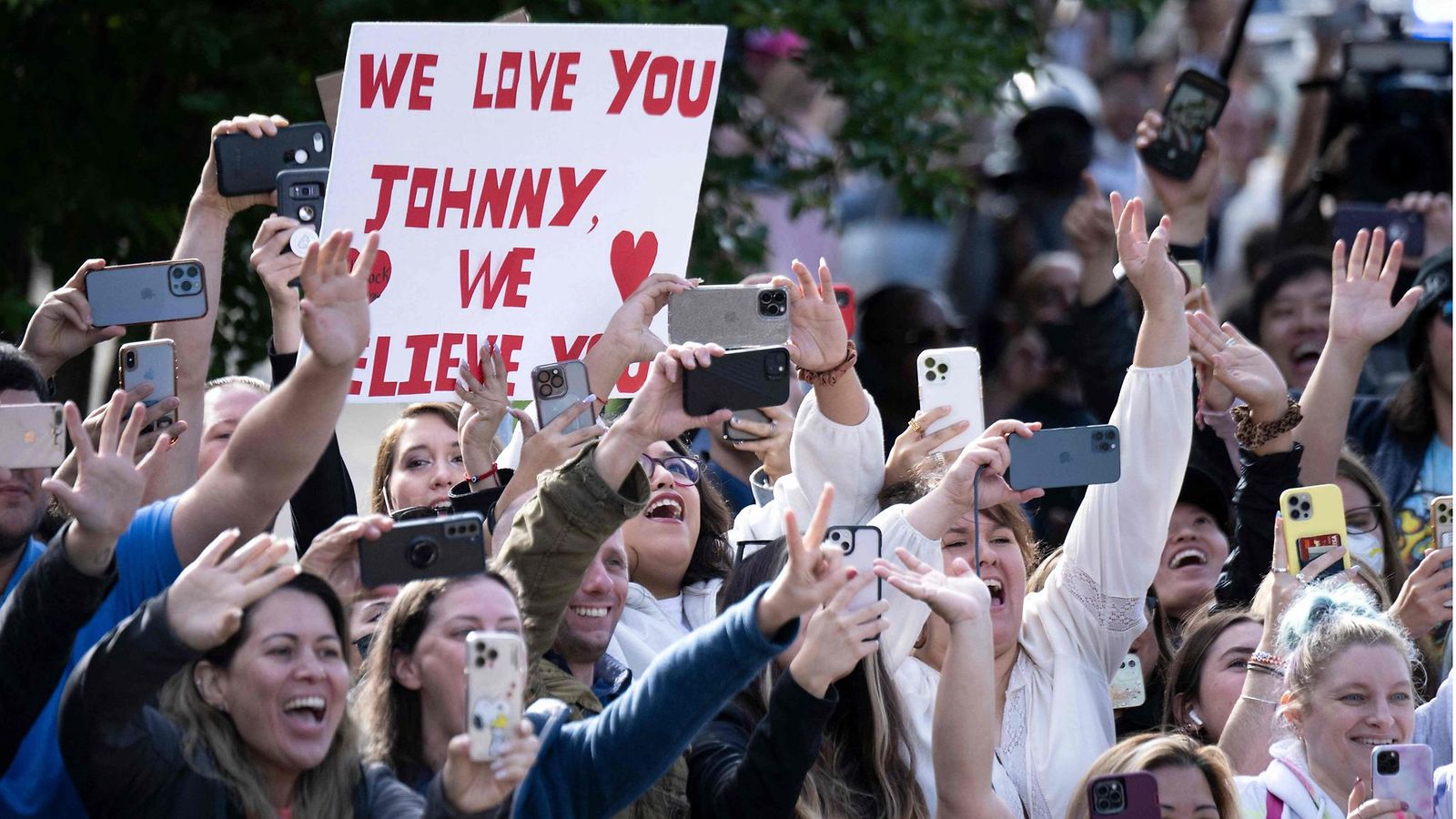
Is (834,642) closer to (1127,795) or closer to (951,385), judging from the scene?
(1127,795)

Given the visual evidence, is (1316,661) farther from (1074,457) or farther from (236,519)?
(236,519)

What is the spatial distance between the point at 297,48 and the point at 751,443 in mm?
2101

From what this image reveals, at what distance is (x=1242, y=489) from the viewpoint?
5.61m

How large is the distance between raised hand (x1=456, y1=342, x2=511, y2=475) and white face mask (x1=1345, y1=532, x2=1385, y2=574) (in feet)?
7.28

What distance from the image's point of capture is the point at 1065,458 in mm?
4707

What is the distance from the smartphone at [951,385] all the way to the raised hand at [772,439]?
73cm

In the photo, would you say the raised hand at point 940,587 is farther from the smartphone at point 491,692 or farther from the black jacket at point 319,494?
the black jacket at point 319,494

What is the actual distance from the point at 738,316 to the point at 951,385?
2.20 ft

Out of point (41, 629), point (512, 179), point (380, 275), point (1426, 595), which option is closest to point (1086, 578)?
point (1426, 595)

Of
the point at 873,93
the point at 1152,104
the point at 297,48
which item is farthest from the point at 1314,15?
the point at 297,48

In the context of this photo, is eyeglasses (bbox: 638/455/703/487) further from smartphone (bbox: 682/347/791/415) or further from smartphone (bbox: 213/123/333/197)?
smartphone (bbox: 213/123/333/197)

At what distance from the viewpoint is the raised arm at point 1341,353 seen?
5938 mm

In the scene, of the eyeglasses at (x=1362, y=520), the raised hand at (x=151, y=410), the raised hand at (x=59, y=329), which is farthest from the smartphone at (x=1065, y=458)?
the raised hand at (x=59, y=329)

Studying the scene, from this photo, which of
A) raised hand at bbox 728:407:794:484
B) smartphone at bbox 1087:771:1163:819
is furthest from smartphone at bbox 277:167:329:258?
smartphone at bbox 1087:771:1163:819
